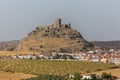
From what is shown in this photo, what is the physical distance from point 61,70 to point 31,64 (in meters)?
13.5

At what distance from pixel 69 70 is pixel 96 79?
25060mm

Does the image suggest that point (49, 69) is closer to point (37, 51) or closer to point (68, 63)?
point (68, 63)

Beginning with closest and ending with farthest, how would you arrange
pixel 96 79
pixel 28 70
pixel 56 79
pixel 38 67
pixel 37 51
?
pixel 56 79 → pixel 96 79 → pixel 28 70 → pixel 38 67 → pixel 37 51

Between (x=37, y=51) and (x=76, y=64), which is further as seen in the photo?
(x=37, y=51)

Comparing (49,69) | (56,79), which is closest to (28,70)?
(49,69)

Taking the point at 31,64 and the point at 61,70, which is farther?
the point at 31,64

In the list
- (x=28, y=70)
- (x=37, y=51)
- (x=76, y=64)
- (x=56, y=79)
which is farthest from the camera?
(x=37, y=51)

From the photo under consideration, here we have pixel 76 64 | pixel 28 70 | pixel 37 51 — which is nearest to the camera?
pixel 28 70

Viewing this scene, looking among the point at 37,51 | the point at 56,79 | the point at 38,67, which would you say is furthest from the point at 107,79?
the point at 37,51

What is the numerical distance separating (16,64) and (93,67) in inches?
852

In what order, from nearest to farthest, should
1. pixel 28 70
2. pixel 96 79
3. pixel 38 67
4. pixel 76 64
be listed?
pixel 96 79 < pixel 28 70 < pixel 38 67 < pixel 76 64

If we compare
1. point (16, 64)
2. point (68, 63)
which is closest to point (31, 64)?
point (16, 64)

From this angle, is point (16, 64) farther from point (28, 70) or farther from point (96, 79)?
point (96, 79)

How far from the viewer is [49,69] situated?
10238cm
